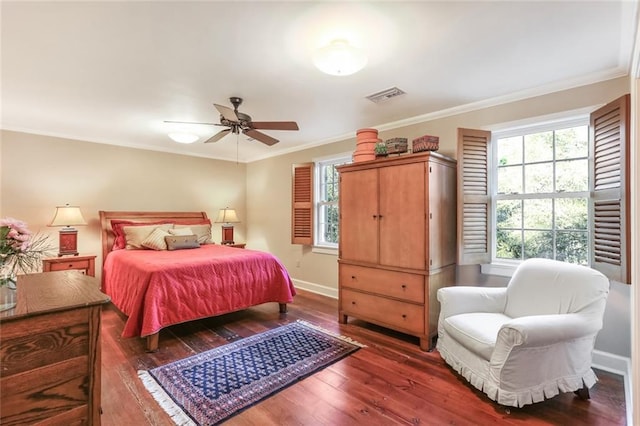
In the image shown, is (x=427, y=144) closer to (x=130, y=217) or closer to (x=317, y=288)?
(x=317, y=288)

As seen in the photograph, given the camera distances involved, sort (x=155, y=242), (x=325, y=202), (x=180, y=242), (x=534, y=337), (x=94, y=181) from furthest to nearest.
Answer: (x=325, y=202), (x=94, y=181), (x=180, y=242), (x=155, y=242), (x=534, y=337)

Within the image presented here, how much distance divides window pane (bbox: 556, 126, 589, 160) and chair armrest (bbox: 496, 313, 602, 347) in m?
1.49

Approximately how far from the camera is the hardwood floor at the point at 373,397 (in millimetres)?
1819

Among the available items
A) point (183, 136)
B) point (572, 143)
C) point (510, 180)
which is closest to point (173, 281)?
point (183, 136)

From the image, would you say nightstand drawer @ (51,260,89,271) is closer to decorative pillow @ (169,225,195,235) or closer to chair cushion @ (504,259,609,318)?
decorative pillow @ (169,225,195,235)

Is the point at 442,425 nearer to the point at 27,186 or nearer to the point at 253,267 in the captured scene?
the point at 253,267

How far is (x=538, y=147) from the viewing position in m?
2.83

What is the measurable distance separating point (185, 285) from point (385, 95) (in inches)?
106

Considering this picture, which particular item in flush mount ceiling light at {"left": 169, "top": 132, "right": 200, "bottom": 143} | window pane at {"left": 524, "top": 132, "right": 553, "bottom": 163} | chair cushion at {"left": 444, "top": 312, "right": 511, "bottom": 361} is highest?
flush mount ceiling light at {"left": 169, "top": 132, "right": 200, "bottom": 143}

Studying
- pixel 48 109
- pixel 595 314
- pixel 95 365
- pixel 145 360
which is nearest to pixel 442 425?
pixel 595 314

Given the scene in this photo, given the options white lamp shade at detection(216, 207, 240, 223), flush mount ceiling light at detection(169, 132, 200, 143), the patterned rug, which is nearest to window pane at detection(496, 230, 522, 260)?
the patterned rug

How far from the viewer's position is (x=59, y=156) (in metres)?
4.14

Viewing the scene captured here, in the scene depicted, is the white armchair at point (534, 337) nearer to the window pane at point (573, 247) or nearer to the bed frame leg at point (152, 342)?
the window pane at point (573, 247)

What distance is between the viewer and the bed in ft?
8.93
